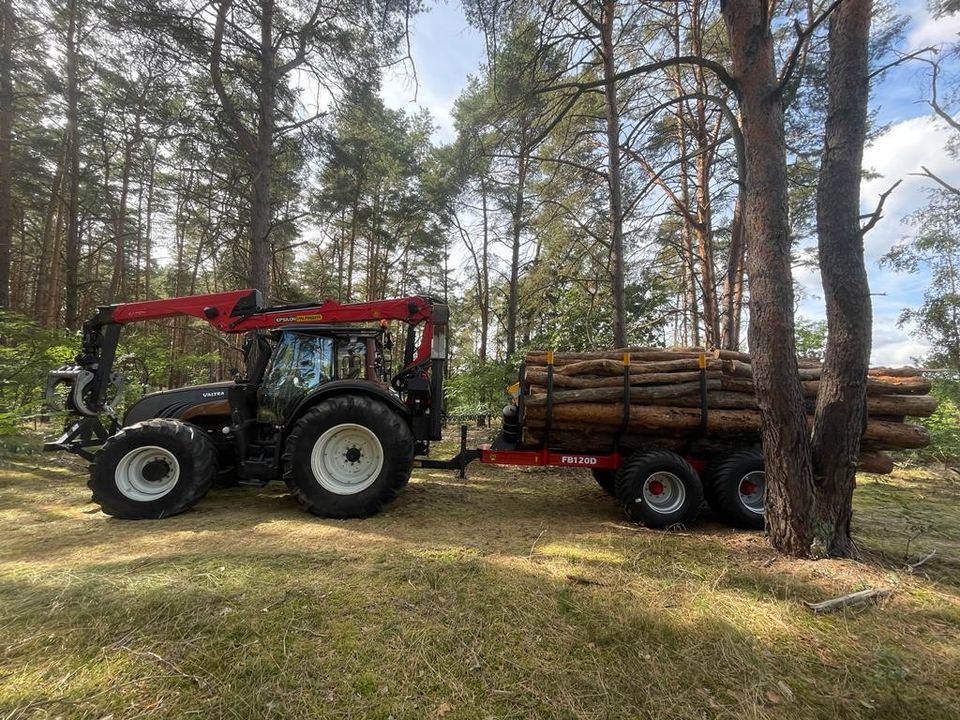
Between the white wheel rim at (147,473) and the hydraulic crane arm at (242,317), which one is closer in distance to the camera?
the white wheel rim at (147,473)

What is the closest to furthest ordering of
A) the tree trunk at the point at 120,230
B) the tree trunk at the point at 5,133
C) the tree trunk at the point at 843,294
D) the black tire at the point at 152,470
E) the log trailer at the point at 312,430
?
1. the tree trunk at the point at 843,294
2. the black tire at the point at 152,470
3. the log trailer at the point at 312,430
4. the tree trunk at the point at 5,133
5. the tree trunk at the point at 120,230

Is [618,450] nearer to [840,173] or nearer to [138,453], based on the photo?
[840,173]

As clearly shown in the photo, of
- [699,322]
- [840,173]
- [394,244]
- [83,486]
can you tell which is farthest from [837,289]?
[394,244]

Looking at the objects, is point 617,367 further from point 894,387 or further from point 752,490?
point 894,387

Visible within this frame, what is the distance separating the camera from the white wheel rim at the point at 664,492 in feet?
14.1

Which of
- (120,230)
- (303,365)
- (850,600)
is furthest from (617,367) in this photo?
(120,230)

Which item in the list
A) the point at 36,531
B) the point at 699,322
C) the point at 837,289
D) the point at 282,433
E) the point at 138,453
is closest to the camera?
the point at 837,289

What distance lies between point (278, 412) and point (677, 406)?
4415mm

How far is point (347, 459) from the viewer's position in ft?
15.1

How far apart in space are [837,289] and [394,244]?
60.0ft

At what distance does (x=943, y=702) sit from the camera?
5.88 ft

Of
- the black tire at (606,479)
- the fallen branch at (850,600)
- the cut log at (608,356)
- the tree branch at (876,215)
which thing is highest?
the tree branch at (876,215)

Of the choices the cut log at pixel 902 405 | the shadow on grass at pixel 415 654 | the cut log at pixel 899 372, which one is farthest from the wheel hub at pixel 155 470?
the cut log at pixel 899 372

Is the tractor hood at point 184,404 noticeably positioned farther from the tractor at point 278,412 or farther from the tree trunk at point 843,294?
the tree trunk at point 843,294
